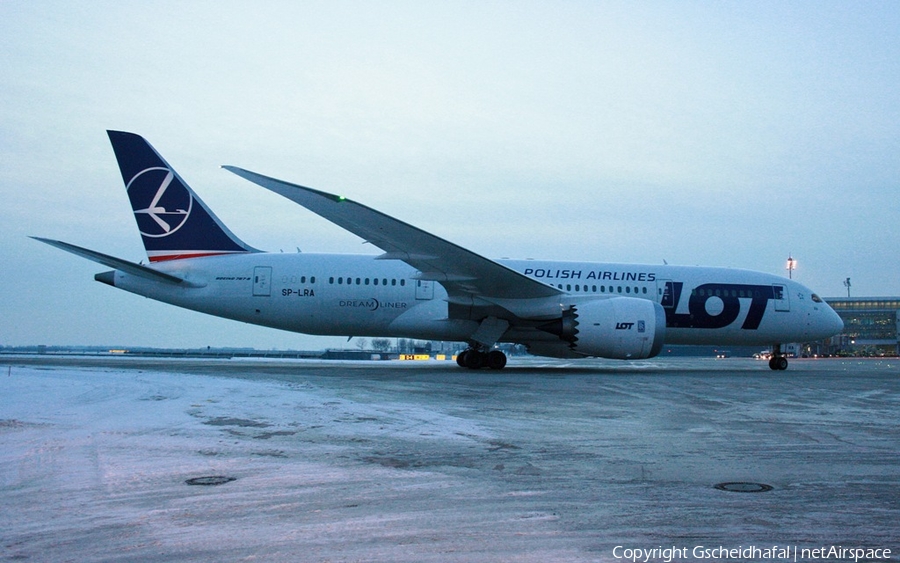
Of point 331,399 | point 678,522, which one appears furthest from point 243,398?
point 678,522

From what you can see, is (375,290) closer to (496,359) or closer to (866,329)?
(496,359)

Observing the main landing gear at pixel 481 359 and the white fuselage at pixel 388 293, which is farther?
the white fuselage at pixel 388 293

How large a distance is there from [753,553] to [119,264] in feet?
57.0

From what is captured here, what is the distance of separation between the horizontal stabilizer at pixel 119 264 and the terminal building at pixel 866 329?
69.9 meters

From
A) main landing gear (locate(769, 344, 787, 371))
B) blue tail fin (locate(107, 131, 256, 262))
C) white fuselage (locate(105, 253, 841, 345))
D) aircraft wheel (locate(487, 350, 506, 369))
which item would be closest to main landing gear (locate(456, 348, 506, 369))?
aircraft wheel (locate(487, 350, 506, 369))

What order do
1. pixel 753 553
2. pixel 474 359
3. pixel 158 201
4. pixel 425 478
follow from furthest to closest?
pixel 158 201 < pixel 474 359 < pixel 425 478 < pixel 753 553

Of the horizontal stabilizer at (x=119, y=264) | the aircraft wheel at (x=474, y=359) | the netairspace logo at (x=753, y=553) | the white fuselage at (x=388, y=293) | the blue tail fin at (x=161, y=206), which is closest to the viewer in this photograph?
the netairspace logo at (x=753, y=553)

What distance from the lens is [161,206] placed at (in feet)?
62.0

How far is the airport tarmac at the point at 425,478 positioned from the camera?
10.5 feet

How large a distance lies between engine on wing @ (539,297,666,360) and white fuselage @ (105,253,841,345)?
5.78ft

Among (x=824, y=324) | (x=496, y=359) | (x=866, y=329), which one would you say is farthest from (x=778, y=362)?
(x=866, y=329)

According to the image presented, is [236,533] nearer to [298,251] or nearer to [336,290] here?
[336,290]

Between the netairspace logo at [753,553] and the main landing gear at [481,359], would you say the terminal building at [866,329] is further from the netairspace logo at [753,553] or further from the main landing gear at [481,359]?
the netairspace logo at [753,553]

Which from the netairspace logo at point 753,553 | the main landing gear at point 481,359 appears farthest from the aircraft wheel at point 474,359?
the netairspace logo at point 753,553
